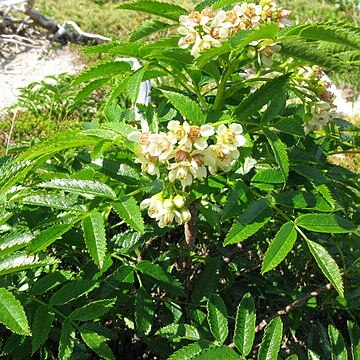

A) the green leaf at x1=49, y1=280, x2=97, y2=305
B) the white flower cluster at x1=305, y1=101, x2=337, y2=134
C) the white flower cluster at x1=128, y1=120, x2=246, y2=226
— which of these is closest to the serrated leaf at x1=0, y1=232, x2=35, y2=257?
the green leaf at x1=49, y1=280, x2=97, y2=305

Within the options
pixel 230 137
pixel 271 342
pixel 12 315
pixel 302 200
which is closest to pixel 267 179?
pixel 302 200

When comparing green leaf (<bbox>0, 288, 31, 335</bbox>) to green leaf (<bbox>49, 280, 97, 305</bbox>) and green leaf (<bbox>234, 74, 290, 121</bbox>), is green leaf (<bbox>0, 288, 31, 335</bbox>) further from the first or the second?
green leaf (<bbox>234, 74, 290, 121</bbox>)

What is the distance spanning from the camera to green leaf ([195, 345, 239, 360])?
0.89 meters

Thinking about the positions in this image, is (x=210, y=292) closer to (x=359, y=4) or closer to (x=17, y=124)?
(x=17, y=124)

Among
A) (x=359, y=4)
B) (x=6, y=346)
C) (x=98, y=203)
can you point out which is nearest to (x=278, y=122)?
(x=98, y=203)

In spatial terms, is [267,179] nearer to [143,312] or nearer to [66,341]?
[143,312]

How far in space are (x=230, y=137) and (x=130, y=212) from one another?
209 millimetres

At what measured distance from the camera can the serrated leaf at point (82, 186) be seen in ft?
3.09

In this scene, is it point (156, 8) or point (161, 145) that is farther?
point (156, 8)

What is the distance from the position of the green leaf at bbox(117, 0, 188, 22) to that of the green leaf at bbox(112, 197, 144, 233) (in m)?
0.32

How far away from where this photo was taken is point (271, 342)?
0.94 m

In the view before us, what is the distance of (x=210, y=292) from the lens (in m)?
1.11

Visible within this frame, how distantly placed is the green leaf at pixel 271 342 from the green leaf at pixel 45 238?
1.27ft

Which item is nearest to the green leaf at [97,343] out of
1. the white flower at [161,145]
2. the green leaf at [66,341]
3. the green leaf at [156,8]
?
the green leaf at [66,341]
